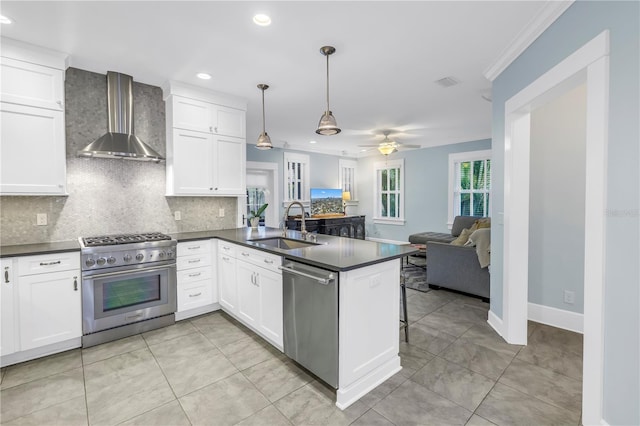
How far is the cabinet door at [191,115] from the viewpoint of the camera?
3486 mm

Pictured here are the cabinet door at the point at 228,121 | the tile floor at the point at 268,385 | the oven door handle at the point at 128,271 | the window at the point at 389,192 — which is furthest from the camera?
the window at the point at 389,192

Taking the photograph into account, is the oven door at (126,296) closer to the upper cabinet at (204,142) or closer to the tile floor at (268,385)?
the tile floor at (268,385)

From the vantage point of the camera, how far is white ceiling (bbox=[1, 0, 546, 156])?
6.99 ft

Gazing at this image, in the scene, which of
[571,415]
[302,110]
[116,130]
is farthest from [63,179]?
[571,415]

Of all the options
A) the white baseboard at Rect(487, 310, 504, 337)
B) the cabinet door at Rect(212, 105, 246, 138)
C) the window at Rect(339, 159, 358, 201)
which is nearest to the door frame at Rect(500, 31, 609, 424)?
the white baseboard at Rect(487, 310, 504, 337)

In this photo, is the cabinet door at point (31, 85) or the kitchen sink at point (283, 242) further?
the kitchen sink at point (283, 242)

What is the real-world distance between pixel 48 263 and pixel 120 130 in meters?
1.54

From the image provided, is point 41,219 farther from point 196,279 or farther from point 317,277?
point 317,277

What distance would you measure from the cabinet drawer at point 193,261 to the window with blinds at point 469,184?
583 centimetres

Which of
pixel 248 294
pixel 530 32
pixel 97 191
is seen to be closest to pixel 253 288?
pixel 248 294

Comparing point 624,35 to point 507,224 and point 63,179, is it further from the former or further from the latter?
point 63,179

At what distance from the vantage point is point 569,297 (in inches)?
121

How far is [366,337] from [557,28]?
2546 mm

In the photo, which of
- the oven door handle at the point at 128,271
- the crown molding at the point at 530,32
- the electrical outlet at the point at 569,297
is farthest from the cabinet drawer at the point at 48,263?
the electrical outlet at the point at 569,297
